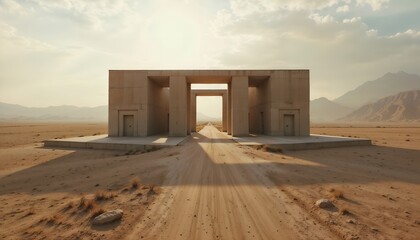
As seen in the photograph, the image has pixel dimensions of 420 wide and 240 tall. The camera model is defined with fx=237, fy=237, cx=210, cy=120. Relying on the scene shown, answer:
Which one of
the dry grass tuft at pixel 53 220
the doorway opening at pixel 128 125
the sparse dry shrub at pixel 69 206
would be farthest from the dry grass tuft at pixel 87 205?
the doorway opening at pixel 128 125

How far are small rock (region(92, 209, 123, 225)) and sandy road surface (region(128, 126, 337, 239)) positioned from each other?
0.68 metres

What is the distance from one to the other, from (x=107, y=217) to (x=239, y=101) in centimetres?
2233

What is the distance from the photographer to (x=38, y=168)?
39.5 ft

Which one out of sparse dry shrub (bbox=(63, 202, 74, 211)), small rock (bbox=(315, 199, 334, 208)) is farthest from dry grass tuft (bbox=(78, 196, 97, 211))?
small rock (bbox=(315, 199, 334, 208))

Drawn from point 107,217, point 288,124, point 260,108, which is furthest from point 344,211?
point 260,108

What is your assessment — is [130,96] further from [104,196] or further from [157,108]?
[104,196]

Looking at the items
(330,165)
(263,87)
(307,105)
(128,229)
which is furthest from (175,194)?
(263,87)

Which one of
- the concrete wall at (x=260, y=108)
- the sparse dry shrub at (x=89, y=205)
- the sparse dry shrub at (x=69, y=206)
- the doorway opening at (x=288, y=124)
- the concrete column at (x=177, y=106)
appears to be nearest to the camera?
the sparse dry shrub at (x=89, y=205)

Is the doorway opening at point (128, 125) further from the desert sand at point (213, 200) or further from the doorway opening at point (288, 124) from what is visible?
the doorway opening at point (288, 124)

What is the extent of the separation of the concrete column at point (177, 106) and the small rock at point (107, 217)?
20798 millimetres

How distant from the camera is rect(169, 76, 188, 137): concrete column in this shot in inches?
1045

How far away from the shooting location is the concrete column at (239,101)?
26688mm

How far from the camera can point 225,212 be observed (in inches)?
238

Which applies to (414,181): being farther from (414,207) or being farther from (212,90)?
(212,90)
